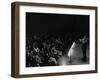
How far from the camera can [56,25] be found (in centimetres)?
208

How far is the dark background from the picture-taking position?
6.55ft

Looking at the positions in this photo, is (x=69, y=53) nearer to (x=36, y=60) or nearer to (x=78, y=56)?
(x=78, y=56)

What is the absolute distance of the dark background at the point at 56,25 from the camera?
6.55ft

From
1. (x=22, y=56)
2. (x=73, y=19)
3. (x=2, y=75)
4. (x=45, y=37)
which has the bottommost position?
(x=2, y=75)

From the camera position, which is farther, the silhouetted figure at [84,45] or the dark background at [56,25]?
the silhouetted figure at [84,45]

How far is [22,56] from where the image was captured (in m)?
1.95

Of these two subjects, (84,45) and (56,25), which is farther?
(84,45)

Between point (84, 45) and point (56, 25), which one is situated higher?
point (56, 25)

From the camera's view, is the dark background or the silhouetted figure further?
the silhouetted figure

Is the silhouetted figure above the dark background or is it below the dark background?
below

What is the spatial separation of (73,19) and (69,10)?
3.3 inches

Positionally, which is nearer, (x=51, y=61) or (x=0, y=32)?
(x=0, y=32)

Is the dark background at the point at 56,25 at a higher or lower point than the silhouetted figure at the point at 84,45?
higher

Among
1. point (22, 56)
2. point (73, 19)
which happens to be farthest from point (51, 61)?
point (73, 19)
